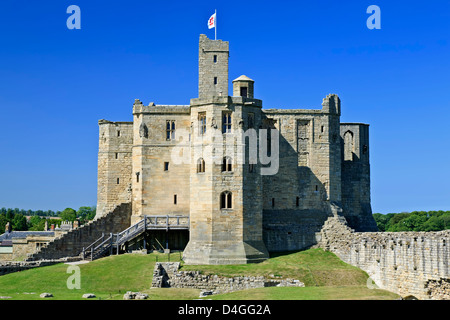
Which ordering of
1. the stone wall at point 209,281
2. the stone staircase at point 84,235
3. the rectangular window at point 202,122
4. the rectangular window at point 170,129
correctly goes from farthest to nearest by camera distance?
1. the rectangular window at point 170,129
2. the stone staircase at point 84,235
3. the rectangular window at point 202,122
4. the stone wall at point 209,281

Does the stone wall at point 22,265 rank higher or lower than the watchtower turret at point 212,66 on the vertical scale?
lower

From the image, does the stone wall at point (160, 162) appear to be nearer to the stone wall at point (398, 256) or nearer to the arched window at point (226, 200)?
the arched window at point (226, 200)

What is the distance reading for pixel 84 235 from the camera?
63.8 m

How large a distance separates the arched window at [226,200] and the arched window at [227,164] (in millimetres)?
1918

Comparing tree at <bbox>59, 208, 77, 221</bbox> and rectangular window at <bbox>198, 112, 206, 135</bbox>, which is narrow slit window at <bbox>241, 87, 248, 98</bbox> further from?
tree at <bbox>59, 208, 77, 221</bbox>

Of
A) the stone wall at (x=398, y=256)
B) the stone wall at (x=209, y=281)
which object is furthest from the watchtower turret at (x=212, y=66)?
the stone wall at (x=209, y=281)

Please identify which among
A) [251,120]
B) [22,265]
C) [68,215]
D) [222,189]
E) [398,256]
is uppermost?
[251,120]

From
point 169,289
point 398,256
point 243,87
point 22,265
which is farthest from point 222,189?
point 22,265

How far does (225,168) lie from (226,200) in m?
2.56

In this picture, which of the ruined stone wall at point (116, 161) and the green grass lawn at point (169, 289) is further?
the ruined stone wall at point (116, 161)

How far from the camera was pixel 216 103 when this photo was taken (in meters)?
58.6

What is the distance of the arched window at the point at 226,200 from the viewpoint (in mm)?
57625

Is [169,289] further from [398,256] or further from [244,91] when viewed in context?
[244,91]
